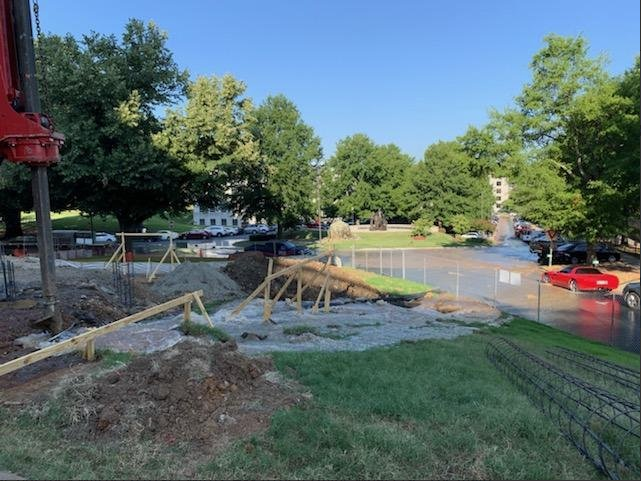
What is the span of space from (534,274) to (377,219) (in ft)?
159

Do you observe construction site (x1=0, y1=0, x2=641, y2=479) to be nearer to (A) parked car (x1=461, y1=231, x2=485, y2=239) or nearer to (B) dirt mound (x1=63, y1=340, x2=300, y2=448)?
(B) dirt mound (x1=63, y1=340, x2=300, y2=448)

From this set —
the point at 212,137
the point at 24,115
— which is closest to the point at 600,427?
the point at 24,115

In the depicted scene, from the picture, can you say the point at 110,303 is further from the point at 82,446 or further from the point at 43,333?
the point at 82,446

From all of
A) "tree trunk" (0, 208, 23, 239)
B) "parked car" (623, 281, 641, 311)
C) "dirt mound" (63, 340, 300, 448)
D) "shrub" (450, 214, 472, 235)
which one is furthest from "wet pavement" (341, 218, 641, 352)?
"tree trunk" (0, 208, 23, 239)

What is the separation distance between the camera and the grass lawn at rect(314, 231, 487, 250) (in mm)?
59500

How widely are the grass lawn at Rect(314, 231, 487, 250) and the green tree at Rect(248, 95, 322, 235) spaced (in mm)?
5385

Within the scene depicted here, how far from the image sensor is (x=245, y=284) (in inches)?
1095

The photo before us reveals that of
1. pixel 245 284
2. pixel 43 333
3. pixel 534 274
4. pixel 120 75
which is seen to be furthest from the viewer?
pixel 534 274

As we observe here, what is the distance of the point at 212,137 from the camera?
3491 centimetres

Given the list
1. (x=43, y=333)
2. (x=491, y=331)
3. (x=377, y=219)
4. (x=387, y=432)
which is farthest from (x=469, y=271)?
(x=377, y=219)

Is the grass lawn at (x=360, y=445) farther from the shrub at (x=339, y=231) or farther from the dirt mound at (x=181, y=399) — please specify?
the shrub at (x=339, y=231)

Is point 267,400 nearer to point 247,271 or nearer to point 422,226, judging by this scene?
point 247,271

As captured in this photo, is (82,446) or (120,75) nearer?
(82,446)

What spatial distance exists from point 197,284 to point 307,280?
6059mm
